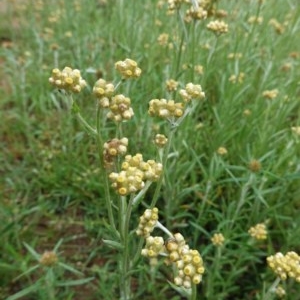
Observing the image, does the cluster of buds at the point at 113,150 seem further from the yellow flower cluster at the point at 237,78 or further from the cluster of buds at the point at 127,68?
the yellow flower cluster at the point at 237,78

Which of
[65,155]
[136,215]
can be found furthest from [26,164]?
[136,215]

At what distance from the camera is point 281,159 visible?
1.82 m

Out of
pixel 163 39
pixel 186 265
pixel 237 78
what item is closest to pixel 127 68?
pixel 186 265

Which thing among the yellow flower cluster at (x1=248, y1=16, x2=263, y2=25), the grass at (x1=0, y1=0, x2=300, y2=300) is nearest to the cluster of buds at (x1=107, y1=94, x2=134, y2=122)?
the grass at (x1=0, y1=0, x2=300, y2=300)

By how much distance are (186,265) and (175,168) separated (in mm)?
910

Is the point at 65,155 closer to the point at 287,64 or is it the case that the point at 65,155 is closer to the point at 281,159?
the point at 281,159

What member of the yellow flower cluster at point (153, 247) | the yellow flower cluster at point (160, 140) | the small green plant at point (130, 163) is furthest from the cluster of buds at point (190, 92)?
the yellow flower cluster at point (153, 247)

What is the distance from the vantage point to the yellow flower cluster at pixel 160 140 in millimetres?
1138

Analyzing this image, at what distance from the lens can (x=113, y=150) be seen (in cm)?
101

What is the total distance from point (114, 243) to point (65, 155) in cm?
128

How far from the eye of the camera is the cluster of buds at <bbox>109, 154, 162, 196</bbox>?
984mm

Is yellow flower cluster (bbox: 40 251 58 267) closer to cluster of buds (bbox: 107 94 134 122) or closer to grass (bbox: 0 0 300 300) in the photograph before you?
grass (bbox: 0 0 300 300)

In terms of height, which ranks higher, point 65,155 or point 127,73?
point 127,73

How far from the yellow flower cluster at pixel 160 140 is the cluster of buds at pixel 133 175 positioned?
0.11m
